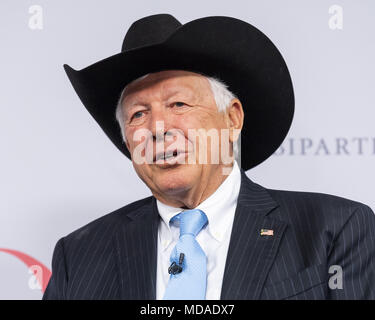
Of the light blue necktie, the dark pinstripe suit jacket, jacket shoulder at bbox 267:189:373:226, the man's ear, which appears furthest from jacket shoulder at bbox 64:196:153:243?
jacket shoulder at bbox 267:189:373:226

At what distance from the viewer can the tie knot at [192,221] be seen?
229cm

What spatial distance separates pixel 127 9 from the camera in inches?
120

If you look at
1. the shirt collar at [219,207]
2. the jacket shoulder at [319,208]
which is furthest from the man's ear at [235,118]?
the jacket shoulder at [319,208]

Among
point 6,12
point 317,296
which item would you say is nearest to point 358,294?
point 317,296

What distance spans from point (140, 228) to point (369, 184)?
3.19 ft

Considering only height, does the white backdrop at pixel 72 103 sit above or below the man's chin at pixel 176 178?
above

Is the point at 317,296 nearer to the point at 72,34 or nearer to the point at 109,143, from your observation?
the point at 109,143

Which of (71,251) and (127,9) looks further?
(127,9)

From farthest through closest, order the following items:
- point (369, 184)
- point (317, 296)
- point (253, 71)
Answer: point (369, 184) < point (253, 71) < point (317, 296)

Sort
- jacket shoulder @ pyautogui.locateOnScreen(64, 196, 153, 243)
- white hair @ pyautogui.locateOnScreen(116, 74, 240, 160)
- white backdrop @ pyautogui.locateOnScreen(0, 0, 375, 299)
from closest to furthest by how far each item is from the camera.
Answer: white hair @ pyautogui.locateOnScreen(116, 74, 240, 160), jacket shoulder @ pyautogui.locateOnScreen(64, 196, 153, 243), white backdrop @ pyautogui.locateOnScreen(0, 0, 375, 299)

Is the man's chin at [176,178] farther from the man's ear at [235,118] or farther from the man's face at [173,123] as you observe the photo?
the man's ear at [235,118]

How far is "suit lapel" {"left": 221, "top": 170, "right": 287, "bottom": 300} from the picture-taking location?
6.98ft

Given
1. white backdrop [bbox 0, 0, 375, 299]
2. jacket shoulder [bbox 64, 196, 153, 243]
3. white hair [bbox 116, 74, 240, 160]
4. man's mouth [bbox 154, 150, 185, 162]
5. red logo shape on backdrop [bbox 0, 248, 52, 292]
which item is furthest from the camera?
red logo shape on backdrop [bbox 0, 248, 52, 292]

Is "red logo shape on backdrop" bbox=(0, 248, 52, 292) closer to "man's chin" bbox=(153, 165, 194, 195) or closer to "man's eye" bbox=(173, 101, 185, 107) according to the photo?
"man's chin" bbox=(153, 165, 194, 195)
